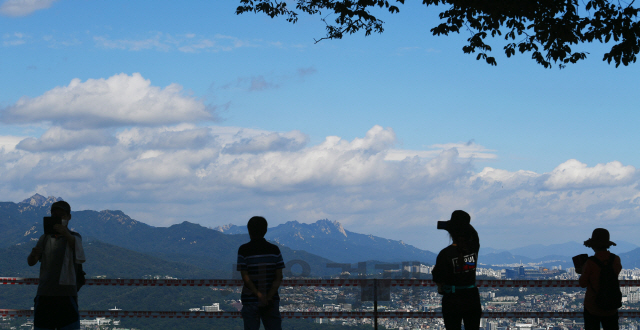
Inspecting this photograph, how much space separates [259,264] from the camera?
672 centimetres

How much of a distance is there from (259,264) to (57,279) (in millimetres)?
2531

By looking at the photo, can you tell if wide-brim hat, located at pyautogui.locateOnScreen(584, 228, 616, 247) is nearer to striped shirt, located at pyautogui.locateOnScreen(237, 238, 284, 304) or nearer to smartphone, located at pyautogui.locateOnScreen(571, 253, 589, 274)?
smartphone, located at pyautogui.locateOnScreen(571, 253, 589, 274)

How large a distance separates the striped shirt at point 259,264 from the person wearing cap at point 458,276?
73.7 inches

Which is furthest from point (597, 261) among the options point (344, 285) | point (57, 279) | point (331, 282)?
point (57, 279)

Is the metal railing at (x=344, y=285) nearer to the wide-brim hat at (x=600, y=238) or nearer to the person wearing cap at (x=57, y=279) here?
the person wearing cap at (x=57, y=279)

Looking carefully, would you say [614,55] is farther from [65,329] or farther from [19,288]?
[19,288]

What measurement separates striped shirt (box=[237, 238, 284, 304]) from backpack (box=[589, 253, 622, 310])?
12.7ft

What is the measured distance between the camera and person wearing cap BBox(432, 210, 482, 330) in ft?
20.3

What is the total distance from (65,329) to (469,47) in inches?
397

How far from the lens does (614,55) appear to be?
11.3m

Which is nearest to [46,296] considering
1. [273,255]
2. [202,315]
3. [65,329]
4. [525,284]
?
[65,329]

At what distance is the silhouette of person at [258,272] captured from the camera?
6707 millimetres

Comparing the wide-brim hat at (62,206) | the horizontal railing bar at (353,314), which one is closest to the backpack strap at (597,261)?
the horizontal railing bar at (353,314)

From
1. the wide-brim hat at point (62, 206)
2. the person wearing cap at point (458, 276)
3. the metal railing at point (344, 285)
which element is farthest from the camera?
the metal railing at point (344, 285)
